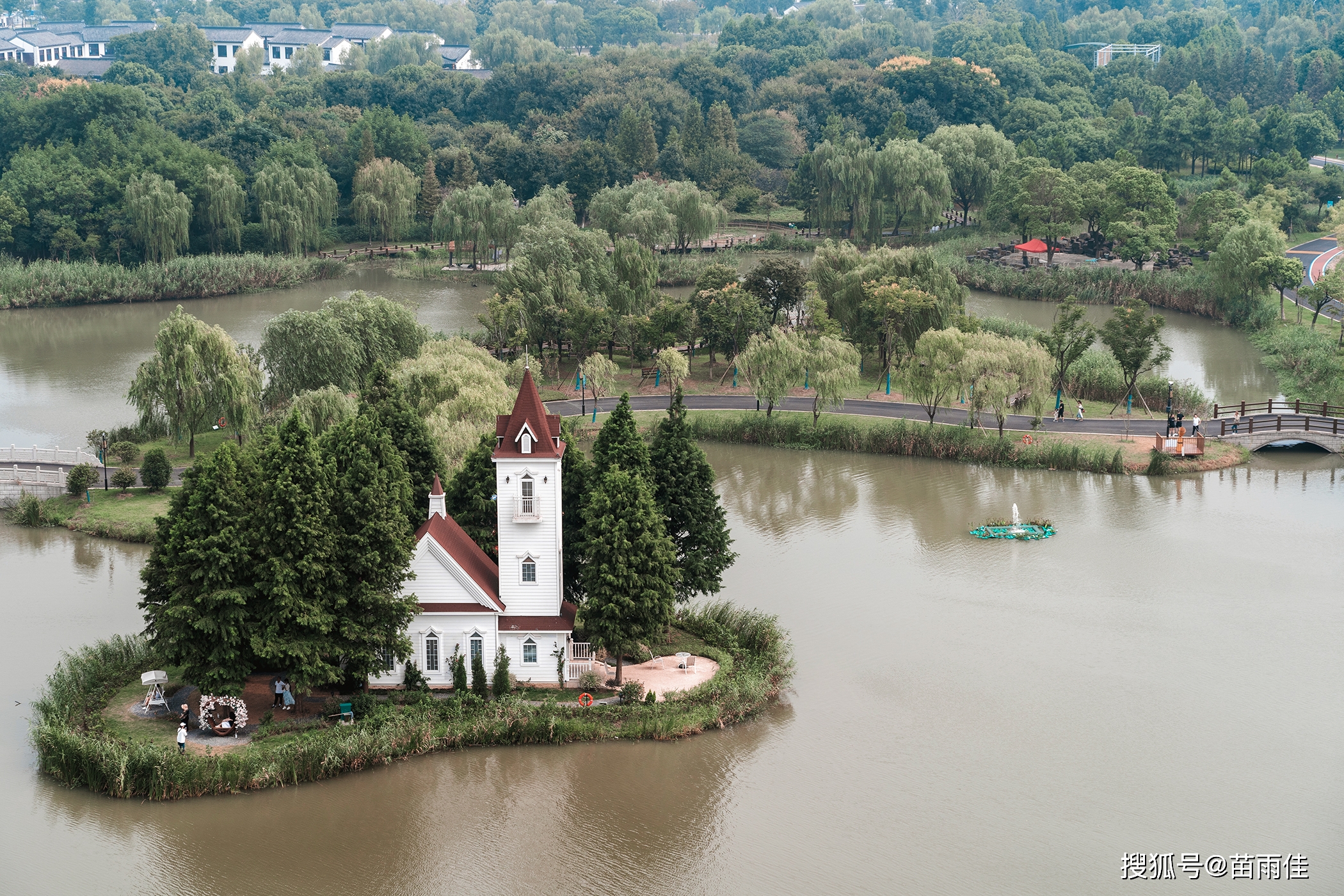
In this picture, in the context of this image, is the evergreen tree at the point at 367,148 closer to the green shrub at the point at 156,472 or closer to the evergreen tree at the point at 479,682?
the green shrub at the point at 156,472

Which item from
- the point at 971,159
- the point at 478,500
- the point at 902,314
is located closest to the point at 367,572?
the point at 478,500

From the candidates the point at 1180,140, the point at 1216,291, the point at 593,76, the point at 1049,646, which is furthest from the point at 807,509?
the point at 593,76

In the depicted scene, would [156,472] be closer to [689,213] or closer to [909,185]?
[689,213]

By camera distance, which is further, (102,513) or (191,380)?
(191,380)

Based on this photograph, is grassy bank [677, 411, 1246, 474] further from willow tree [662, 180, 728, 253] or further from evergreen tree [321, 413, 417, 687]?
willow tree [662, 180, 728, 253]

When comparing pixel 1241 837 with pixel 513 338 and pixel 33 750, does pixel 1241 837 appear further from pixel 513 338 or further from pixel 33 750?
pixel 513 338

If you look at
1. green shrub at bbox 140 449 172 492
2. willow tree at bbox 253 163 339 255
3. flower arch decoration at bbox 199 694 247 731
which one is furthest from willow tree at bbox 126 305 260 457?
willow tree at bbox 253 163 339 255
